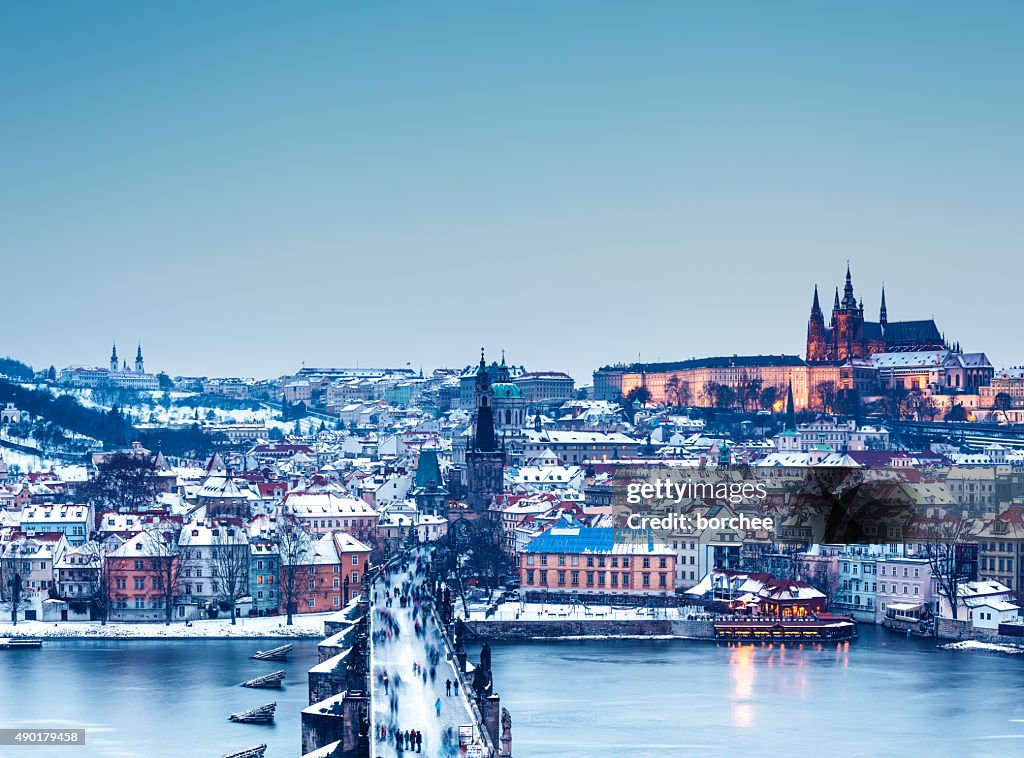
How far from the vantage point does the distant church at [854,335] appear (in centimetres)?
10106

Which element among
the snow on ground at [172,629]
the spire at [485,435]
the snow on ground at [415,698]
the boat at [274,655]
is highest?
the spire at [485,435]

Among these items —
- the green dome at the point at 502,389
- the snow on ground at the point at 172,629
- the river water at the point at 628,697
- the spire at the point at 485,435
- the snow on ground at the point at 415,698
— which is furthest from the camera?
the green dome at the point at 502,389

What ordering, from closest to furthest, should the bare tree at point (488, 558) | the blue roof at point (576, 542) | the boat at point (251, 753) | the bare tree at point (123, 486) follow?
the boat at point (251, 753), the blue roof at point (576, 542), the bare tree at point (488, 558), the bare tree at point (123, 486)

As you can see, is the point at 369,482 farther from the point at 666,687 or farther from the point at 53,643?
the point at 666,687

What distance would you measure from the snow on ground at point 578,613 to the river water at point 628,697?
48.4 inches

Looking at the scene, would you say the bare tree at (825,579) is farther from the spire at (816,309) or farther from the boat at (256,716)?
the spire at (816,309)

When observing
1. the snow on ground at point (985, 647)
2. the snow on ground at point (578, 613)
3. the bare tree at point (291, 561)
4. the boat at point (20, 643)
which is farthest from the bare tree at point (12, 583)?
the snow on ground at point (985, 647)

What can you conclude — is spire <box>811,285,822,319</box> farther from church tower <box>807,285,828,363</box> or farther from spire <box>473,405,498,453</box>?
spire <box>473,405,498,453</box>

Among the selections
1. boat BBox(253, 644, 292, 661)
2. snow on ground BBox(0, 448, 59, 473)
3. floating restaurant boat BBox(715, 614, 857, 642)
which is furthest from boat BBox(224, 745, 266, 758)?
snow on ground BBox(0, 448, 59, 473)

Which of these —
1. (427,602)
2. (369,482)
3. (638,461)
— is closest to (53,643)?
(427,602)

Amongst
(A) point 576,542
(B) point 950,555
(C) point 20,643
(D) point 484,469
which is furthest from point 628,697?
(D) point 484,469

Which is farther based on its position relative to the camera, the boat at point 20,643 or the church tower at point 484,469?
the church tower at point 484,469

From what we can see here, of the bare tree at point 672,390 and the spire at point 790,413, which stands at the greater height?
the bare tree at point 672,390

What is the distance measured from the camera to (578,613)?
1463 inches
